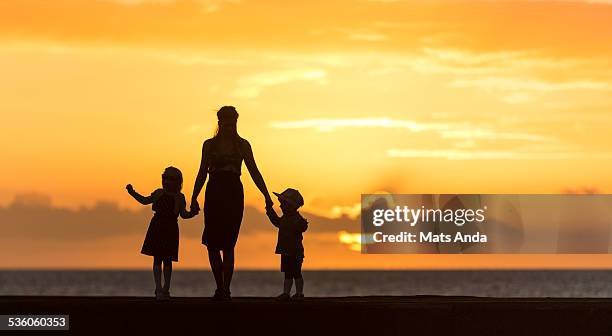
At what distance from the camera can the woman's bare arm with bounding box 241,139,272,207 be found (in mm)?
14883

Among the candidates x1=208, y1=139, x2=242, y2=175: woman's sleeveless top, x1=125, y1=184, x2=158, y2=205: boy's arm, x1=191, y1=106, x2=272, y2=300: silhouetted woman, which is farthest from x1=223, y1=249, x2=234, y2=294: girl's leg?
x1=125, y1=184, x2=158, y2=205: boy's arm

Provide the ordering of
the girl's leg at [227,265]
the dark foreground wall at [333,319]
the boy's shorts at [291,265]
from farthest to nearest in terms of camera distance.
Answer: the boy's shorts at [291,265] → the girl's leg at [227,265] → the dark foreground wall at [333,319]

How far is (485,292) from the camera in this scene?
91500mm

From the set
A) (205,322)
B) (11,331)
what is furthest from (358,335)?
(11,331)

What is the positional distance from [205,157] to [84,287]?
83.5 m

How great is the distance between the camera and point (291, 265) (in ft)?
50.6

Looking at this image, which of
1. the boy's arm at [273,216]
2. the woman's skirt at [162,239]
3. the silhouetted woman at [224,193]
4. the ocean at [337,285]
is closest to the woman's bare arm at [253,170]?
the silhouetted woman at [224,193]

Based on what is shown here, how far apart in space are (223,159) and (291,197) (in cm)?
120

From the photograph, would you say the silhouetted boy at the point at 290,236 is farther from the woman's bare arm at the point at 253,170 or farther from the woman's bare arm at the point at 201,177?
the woman's bare arm at the point at 201,177

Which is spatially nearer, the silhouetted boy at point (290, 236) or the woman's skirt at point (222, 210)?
the woman's skirt at point (222, 210)

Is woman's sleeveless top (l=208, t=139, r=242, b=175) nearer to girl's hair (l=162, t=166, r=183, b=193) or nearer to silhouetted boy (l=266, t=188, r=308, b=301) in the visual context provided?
girl's hair (l=162, t=166, r=183, b=193)

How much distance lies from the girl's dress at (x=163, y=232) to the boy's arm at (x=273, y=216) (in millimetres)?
1150

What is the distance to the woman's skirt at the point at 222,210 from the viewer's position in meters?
14.7

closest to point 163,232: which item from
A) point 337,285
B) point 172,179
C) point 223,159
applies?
point 172,179
